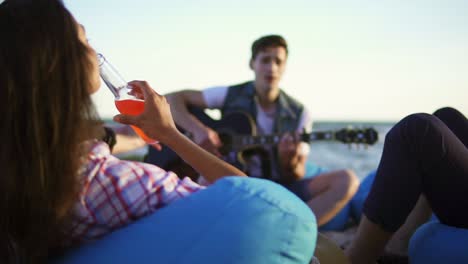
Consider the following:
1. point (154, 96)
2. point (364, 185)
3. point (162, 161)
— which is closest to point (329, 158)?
point (364, 185)

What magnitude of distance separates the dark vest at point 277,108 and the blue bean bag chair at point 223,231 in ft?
8.53

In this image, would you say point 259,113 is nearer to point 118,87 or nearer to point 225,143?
point 225,143

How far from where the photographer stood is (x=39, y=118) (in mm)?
892

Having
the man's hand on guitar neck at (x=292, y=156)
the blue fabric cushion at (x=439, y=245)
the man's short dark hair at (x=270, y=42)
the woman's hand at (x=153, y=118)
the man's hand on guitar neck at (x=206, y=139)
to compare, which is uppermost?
the woman's hand at (x=153, y=118)

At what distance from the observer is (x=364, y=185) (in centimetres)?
369

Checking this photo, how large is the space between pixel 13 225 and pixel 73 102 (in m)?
0.30

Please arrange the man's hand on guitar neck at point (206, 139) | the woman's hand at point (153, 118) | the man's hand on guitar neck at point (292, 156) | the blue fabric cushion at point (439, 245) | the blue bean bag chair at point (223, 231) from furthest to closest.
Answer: the man's hand on guitar neck at point (206, 139), the man's hand on guitar neck at point (292, 156), the blue fabric cushion at point (439, 245), the woman's hand at point (153, 118), the blue bean bag chair at point (223, 231)

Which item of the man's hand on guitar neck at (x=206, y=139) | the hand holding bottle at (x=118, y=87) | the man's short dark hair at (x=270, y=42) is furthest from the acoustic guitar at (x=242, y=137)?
the hand holding bottle at (x=118, y=87)

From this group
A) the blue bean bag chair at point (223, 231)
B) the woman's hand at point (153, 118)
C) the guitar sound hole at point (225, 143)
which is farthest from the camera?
the guitar sound hole at point (225, 143)

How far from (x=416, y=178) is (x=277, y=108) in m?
2.16

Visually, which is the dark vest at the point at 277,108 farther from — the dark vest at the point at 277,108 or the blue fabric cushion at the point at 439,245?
the blue fabric cushion at the point at 439,245

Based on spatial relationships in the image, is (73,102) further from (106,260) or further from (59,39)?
(106,260)

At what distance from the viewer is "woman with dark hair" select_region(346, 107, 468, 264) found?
1.41 metres

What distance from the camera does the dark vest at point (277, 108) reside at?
3.52 metres
